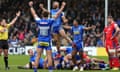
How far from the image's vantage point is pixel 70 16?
42594 mm

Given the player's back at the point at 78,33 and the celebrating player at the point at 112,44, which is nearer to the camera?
the player's back at the point at 78,33

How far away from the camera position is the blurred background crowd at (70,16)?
3909 cm

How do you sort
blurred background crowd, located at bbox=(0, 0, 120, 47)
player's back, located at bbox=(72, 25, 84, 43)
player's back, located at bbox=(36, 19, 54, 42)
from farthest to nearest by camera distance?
1. blurred background crowd, located at bbox=(0, 0, 120, 47)
2. player's back, located at bbox=(72, 25, 84, 43)
3. player's back, located at bbox=(36, 19, 54, 42)

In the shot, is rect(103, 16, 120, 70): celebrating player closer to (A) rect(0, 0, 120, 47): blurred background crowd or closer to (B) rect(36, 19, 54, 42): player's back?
(B) rect(36, 19, 54, 42): player's back

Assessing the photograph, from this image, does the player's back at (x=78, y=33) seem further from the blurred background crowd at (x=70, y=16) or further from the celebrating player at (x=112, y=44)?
the blurred background crowd at (x=70, y=16)

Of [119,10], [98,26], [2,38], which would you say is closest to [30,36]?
[98,26]

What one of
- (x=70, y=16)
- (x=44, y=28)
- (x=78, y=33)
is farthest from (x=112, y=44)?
(x=70, y=16)

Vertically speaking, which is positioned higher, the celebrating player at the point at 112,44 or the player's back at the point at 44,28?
the player's back at the point at 44,28

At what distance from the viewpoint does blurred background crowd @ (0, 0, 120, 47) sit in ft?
128

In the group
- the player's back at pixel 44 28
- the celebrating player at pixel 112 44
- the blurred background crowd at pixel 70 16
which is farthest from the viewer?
the blurred background crowd at pixel 70 16

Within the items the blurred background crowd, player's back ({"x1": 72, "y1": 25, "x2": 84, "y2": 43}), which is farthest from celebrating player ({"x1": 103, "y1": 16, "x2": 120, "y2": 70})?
the blurred background crowd

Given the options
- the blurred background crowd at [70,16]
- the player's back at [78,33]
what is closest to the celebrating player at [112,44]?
the player's back at [78,33]

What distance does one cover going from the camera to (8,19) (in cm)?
4403

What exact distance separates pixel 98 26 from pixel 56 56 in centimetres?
1657
